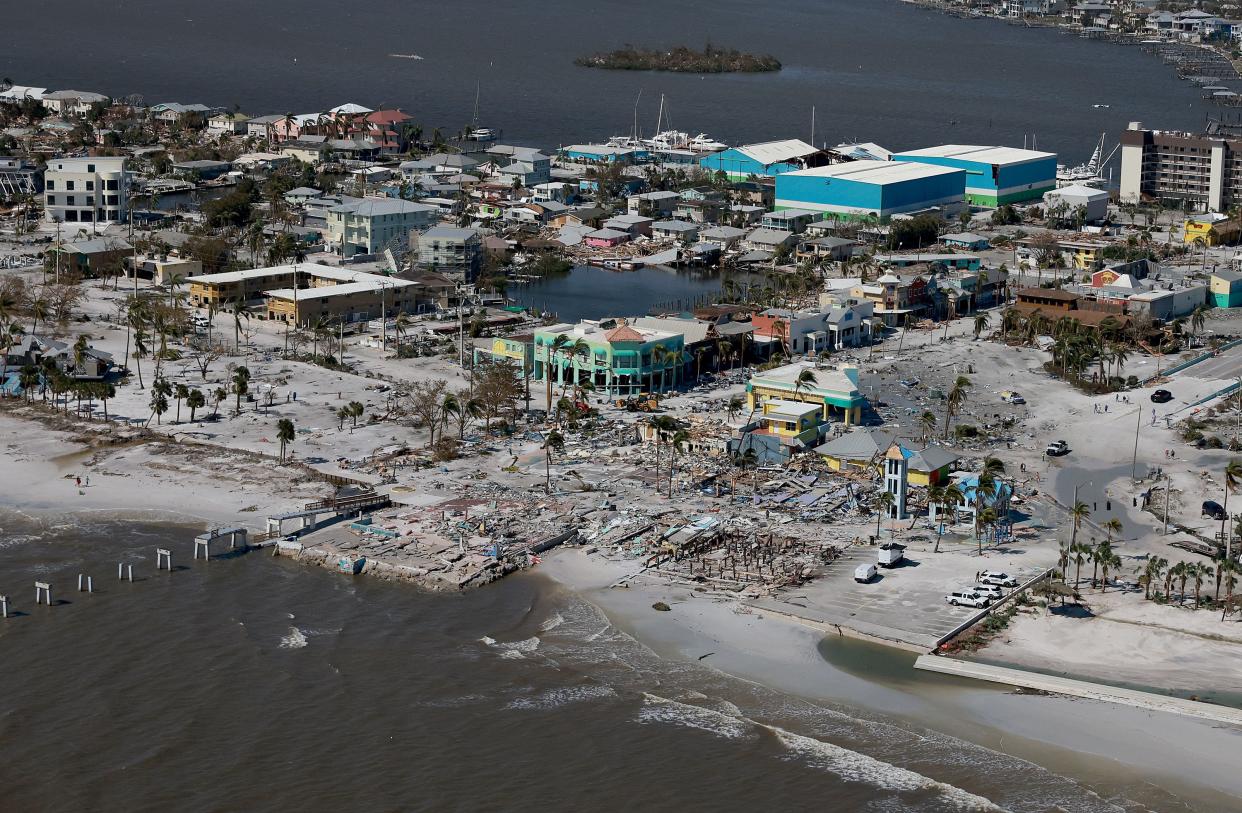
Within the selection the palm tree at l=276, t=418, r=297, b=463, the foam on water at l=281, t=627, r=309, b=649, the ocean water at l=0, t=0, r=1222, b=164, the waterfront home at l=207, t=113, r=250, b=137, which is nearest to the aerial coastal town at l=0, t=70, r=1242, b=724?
the palm tree at l=276, t=418, r=297, b=463

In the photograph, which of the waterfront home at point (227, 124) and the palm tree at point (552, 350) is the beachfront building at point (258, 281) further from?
the waterfront home at point (227, 124)

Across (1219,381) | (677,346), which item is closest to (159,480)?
(677,346)

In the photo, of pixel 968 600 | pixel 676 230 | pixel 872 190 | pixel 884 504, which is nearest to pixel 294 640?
pixel 968 600

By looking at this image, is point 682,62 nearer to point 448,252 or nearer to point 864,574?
point 448,252

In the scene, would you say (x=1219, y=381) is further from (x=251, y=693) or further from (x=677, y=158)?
(x=677, y=158)

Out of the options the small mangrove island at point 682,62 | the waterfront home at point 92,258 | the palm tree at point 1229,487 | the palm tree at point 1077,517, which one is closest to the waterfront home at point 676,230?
the waterfront home at point 92,258

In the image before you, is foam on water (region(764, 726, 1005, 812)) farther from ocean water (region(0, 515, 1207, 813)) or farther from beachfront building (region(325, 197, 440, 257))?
beachfront building (region(325, 197, 440, 257))
